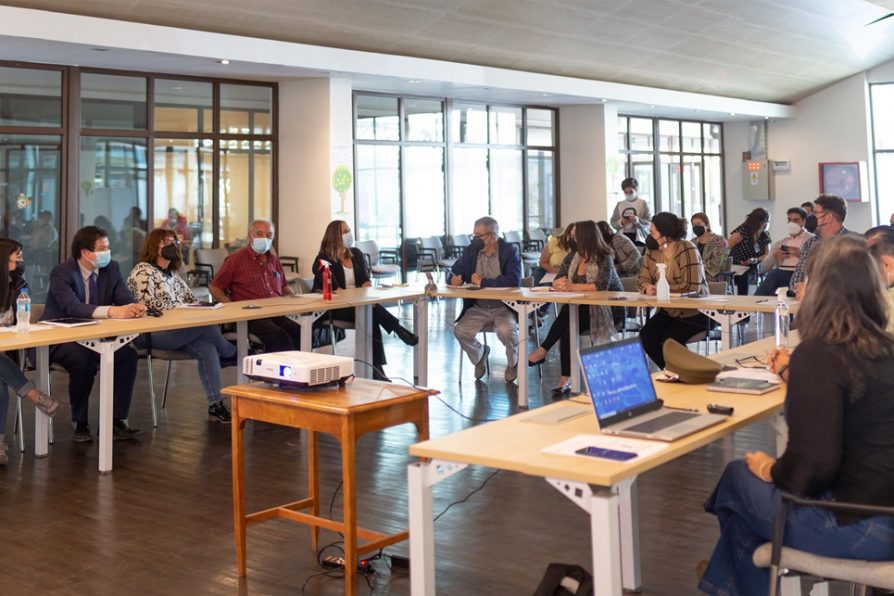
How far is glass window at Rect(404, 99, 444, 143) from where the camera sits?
13.6 m

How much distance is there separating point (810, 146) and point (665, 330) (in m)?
13.5

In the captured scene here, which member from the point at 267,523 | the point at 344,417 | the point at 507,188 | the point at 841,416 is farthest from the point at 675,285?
the point at 507,188

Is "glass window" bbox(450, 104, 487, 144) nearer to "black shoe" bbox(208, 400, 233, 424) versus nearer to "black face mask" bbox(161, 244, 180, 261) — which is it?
"black face mask" bbox(161, 244, 180, 261)

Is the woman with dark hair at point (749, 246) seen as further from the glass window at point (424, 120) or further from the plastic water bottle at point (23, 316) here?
the plastic water bottle at point (23, 316)

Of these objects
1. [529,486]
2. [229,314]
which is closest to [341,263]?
[229,314]

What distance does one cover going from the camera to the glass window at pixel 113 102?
10.4m

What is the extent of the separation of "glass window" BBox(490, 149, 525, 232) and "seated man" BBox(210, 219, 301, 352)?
316 inches

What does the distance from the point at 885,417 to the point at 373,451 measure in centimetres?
340

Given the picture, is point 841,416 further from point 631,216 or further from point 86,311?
point 631,216

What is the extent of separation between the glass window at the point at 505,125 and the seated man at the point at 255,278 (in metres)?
8.12

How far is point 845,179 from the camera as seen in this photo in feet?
60.2

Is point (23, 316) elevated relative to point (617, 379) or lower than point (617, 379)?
elevated

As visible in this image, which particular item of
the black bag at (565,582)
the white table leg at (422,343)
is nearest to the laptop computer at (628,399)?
the black bag at (565,582)

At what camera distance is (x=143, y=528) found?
13.9 ft
